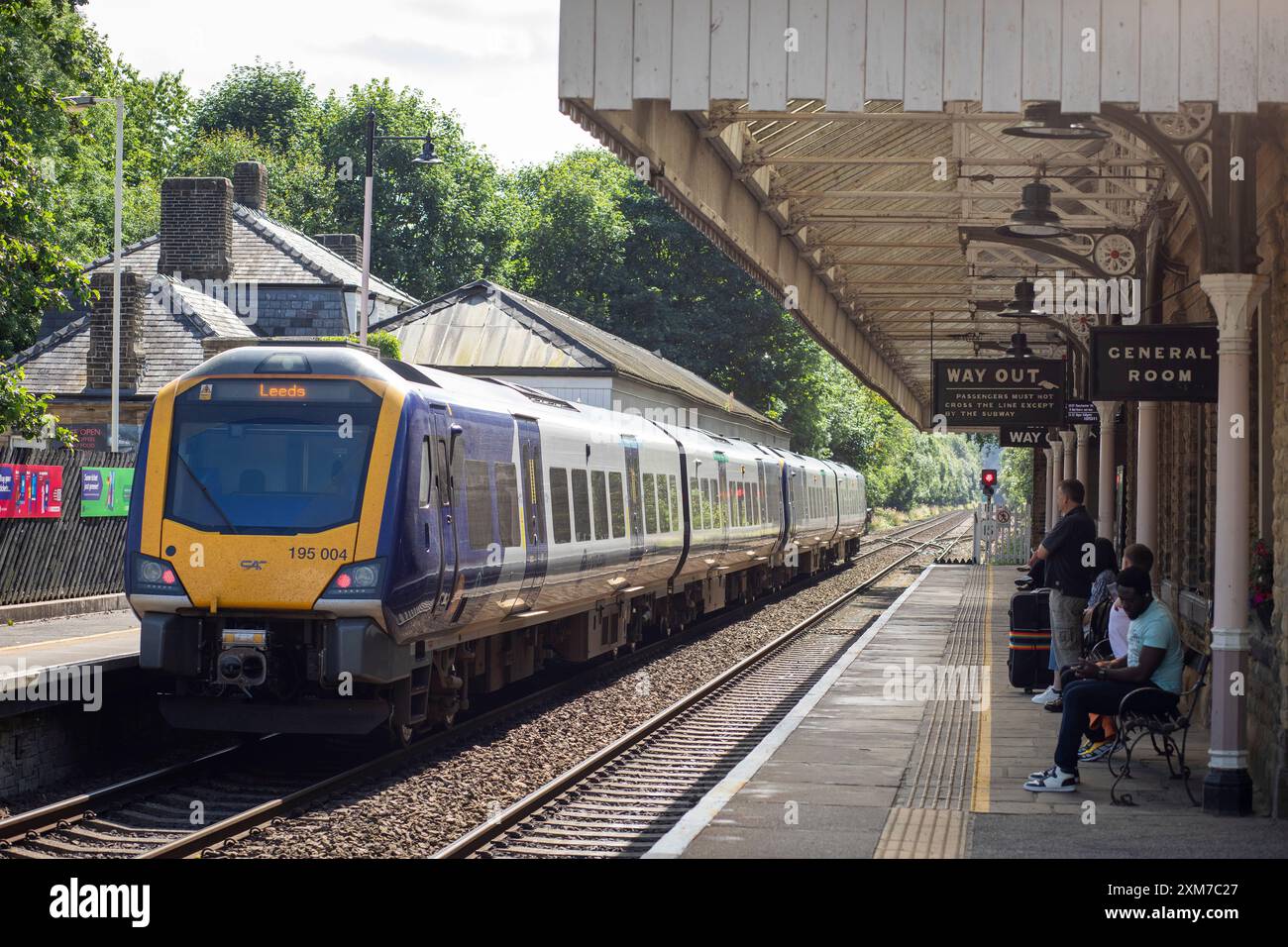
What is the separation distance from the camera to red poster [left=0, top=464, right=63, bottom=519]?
19875 mm

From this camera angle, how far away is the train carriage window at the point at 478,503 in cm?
1280

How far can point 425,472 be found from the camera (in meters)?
11.8

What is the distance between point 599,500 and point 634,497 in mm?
1908

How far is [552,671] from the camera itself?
1917cm

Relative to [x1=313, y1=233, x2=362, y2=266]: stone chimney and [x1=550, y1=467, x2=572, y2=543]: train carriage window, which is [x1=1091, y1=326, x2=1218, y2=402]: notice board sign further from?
[x1=313, y1=233, x2=362, y2=266]: stone chimney

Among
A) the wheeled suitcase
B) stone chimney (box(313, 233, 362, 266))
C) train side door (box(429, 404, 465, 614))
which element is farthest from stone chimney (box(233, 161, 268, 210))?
train side door (box(429, 404, 465, 614))

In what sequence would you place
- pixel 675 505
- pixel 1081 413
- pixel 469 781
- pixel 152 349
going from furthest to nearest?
pixel 152 349 < pixel 675 505 < pixel 1081 413 < pixel 469 781

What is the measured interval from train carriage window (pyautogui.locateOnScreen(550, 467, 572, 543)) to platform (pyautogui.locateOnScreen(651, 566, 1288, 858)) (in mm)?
2796

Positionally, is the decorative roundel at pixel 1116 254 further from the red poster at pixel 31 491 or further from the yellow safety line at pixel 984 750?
the red poster at pixel 31 491

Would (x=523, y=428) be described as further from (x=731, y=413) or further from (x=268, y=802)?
(x=731, y=413)

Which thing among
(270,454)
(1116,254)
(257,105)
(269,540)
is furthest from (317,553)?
(257,105)

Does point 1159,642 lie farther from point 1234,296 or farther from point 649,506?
point 649,506
